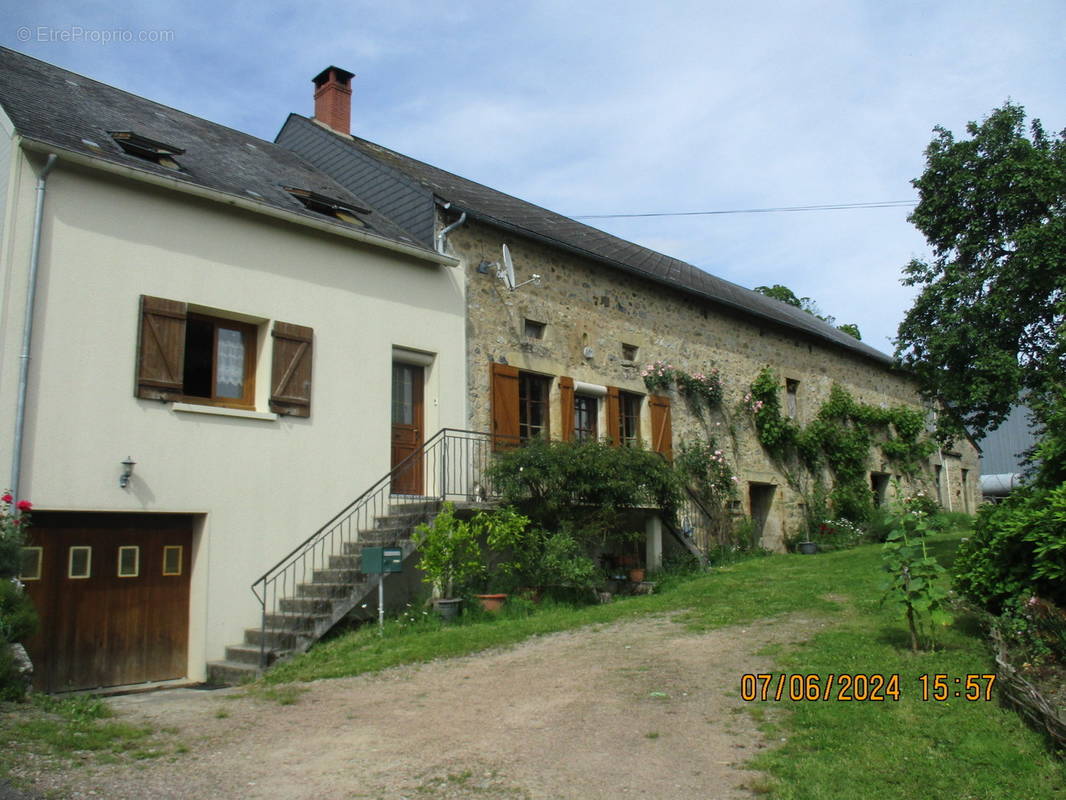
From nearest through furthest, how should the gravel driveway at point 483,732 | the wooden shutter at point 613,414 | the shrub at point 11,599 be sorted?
the gravel driveway at point 483,732 < the shrub at point 11,599 < the wooden shutter at point 613,414

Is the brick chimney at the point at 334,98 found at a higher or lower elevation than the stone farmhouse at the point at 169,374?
higher

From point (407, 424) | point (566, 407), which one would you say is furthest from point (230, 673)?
point (566, 407)

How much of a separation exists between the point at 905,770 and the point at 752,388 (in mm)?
12367

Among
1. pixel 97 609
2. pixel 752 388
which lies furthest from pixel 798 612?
pixel 752 388

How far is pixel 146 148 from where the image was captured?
389 inches

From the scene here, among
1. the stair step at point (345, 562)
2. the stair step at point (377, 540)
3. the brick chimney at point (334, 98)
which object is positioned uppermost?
the brick chimney at point (334, 98)

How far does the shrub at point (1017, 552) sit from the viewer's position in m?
6.07

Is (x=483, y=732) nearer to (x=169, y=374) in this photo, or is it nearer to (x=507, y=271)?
(x=169, y=374)

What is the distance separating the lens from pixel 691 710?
5.99m

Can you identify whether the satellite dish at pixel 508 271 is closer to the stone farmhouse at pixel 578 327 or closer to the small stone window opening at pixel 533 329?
the stone farmhouse at pixel 578 327

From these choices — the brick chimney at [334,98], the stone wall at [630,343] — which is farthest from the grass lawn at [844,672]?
the brick chimney at [334,98]

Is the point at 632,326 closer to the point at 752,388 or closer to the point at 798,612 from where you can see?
the point at 752,388
